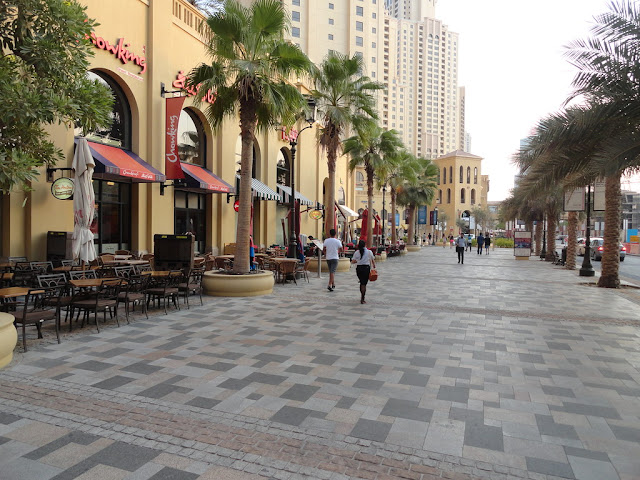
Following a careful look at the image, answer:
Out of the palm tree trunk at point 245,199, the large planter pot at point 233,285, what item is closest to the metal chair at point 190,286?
the large planter pot at point 233,285

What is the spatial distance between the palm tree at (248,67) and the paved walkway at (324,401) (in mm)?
4781

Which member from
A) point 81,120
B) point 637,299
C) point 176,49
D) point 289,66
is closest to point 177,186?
point 176,49

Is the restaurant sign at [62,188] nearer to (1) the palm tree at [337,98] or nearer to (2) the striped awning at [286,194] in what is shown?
(1) the palm tree at [337,98]

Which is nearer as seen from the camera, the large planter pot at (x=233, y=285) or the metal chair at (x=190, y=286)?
the metal chair at (x=190, y=286)

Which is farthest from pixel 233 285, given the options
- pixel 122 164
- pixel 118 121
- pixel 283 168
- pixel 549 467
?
pixel 283 168

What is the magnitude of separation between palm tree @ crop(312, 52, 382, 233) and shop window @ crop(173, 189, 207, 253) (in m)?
6.09

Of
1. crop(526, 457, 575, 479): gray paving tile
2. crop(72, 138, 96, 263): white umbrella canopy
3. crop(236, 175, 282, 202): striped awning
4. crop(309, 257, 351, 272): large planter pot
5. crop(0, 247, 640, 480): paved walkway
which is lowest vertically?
crop(526, 457, 575, 479): gray paving tile

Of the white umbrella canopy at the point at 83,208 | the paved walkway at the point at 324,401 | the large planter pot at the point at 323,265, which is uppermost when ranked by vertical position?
the white umbrella canopy at the point at 83,208

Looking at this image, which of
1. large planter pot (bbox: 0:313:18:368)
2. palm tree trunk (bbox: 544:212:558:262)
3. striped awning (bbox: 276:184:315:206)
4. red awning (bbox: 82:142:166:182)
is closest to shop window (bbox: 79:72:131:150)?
red awning (bbox: 82:142:166:182)

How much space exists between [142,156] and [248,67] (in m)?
7.45

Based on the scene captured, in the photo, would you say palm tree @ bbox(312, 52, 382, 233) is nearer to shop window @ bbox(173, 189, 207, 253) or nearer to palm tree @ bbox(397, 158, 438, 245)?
shop window @ bbox(173, 189, 207, 253)

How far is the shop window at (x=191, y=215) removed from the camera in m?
19.2

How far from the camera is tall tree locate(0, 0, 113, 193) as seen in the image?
17.9 feet

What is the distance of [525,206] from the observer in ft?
113
